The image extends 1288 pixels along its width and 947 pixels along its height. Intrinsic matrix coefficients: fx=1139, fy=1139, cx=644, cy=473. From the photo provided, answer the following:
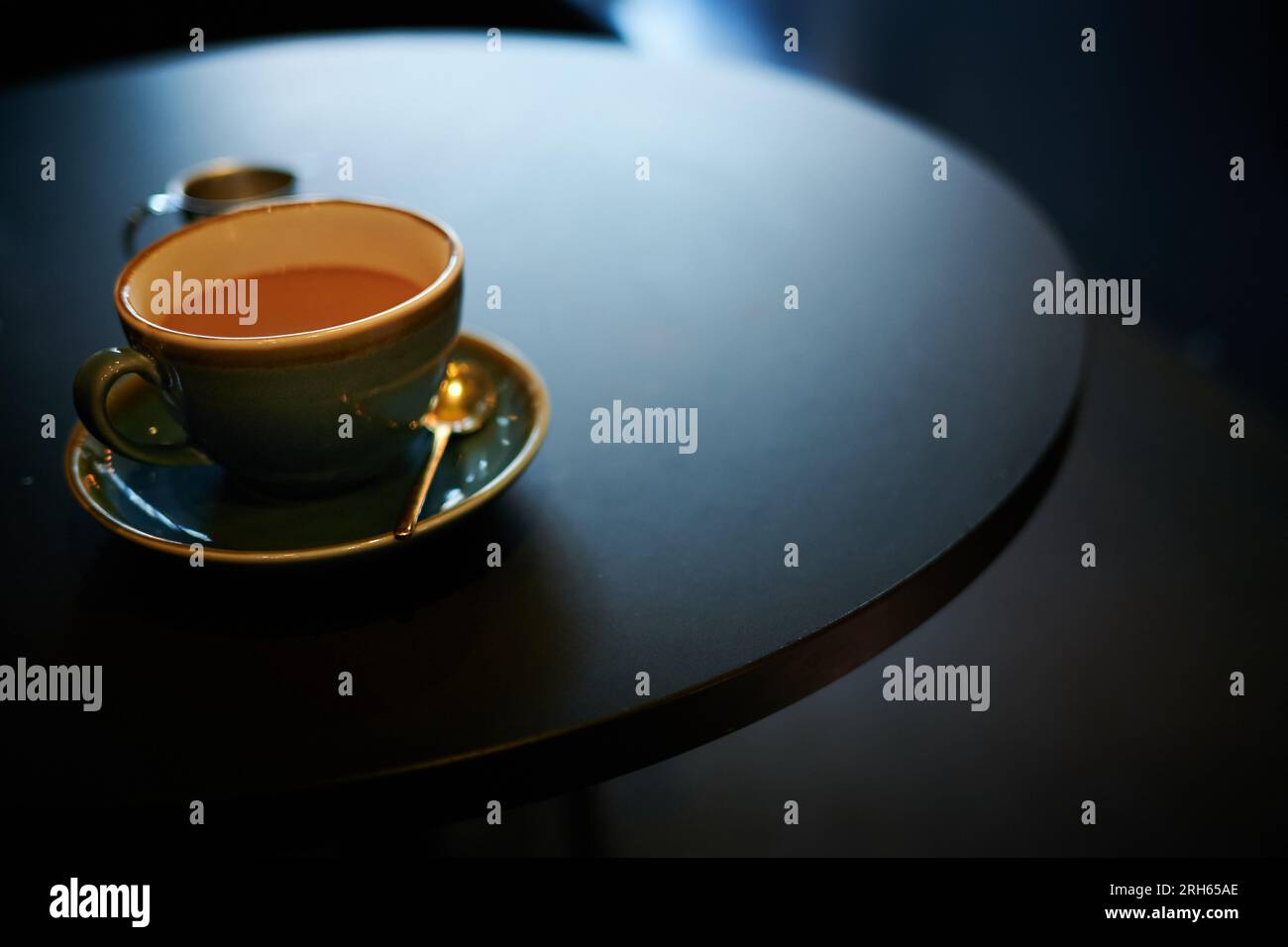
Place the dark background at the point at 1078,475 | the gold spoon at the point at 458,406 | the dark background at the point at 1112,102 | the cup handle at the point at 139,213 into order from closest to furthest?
the gold spoon at the point at 458,406 → the cup handle at the point at 139,213 → the dark background at the point at 1078,475 → the dark background at the point at 1112,102

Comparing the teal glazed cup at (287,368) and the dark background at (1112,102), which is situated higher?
the dark background at (1112,102)

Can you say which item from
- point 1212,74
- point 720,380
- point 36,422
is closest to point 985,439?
point 720,380

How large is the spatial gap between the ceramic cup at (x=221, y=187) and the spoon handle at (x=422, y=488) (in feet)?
1.24

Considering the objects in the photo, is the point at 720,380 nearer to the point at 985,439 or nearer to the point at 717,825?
the point at 985,439

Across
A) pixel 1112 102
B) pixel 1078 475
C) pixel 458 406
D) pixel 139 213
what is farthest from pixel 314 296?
pixel 1112 102

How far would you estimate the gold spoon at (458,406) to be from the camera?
1.74 feet

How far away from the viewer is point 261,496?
0.52m

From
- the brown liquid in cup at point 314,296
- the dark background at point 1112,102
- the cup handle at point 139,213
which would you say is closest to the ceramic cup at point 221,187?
the cup handle at point 139,213

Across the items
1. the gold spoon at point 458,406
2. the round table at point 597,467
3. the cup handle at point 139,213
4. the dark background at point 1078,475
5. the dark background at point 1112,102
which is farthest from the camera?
the dark background at point 1112,102

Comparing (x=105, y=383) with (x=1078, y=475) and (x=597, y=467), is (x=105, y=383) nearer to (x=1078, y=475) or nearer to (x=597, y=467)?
(x=597, y=467)

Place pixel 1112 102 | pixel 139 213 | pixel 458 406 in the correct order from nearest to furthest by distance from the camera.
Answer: pixel 458 406 < pixel 139 213 < pixel 1112 102

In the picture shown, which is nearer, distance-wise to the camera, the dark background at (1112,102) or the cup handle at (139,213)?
Answer: the cup handle at (139,213)

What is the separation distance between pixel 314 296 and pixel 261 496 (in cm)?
10

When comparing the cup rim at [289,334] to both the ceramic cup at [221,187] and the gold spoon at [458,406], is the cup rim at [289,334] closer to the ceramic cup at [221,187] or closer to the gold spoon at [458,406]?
the gold spoon at [458,406]
